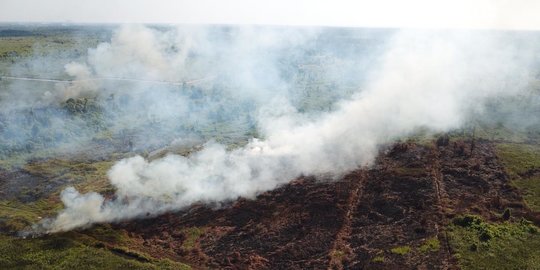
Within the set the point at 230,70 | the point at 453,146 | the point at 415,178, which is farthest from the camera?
the point at 230,70

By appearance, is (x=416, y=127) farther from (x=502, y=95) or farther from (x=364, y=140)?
(x=502, y=95)

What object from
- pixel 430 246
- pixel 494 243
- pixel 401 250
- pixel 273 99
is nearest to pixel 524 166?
pixel 494 243

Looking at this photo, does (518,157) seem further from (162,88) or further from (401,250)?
(162,88)

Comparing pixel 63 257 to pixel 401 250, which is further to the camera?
pixel 401 250

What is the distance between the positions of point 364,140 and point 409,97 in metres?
24.4

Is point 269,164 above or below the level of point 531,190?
above

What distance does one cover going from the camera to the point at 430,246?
46.5m

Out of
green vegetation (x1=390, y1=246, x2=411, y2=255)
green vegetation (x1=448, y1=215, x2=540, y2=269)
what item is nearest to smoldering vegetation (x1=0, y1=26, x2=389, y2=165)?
green vegetation (x1=390, y1=246, x2=411, y2=255)

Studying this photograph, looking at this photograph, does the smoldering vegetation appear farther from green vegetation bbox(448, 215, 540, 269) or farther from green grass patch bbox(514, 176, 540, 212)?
green grass patch bbox(514, 176, 540, 212)

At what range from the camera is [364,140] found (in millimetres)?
77125

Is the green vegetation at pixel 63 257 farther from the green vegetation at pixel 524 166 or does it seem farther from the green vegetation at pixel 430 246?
the green vegetation at pixel 524 166

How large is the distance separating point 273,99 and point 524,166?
6047 centimetres

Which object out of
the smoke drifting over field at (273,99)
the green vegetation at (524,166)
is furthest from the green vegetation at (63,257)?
the green vegetation at (524,166)

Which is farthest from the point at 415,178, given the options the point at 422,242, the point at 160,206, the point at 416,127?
the point at 160,206
